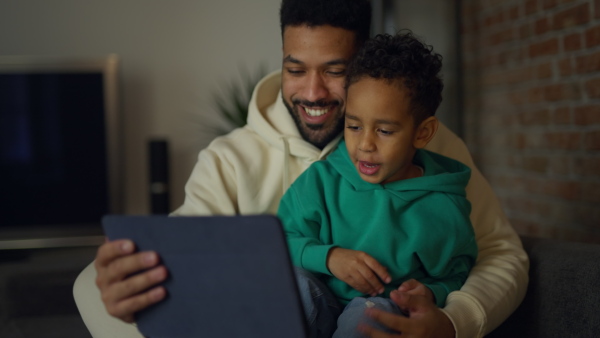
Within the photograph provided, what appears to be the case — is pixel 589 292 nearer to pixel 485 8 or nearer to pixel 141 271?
pixel 141 271

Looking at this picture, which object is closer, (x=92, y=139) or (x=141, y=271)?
(x=141, y=271)

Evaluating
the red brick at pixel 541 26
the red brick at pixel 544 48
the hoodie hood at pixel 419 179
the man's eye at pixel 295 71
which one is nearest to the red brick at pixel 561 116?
the red brick at pixel 544 48

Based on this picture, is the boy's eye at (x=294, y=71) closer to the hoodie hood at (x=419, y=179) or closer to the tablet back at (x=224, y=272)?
the hoodie hood at (x=419, y=179)

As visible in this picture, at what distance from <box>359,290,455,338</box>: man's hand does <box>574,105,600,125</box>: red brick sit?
1.30 meters

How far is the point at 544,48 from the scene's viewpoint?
98.2 inches

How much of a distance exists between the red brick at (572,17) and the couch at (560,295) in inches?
41.9

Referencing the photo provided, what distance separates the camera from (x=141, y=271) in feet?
3.12

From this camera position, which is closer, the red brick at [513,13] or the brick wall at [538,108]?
the brick wall at [538,108]

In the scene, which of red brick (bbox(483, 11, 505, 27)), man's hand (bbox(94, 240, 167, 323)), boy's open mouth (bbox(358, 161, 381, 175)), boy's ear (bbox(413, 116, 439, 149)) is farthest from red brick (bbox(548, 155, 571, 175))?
man's hand (bbox(94, 240, 167, 323))

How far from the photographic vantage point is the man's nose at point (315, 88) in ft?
4.94

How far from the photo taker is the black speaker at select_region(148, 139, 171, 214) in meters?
3.48

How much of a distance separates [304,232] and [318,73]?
432 millimetres

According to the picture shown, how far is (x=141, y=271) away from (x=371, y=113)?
0.54 meters

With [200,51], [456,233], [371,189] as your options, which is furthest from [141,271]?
[200,51]
